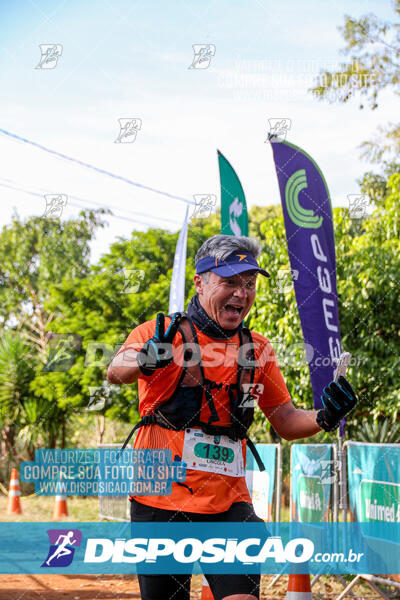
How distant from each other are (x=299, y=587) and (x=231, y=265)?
3.17 metres

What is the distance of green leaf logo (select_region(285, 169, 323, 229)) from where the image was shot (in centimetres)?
670

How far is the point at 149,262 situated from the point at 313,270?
15066mm

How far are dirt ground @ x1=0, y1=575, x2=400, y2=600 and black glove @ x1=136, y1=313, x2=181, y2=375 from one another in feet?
15.1

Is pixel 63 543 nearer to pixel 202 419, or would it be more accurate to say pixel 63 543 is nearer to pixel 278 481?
pixel 278 481

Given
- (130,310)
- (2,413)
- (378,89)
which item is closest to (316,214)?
(378,89)

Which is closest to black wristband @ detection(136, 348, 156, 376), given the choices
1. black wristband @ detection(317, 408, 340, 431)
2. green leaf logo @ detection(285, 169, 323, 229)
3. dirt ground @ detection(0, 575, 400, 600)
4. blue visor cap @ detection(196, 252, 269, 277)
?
blue visor cap @ detection(196, 252, 269, 277)

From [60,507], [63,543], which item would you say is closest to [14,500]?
[60,507]

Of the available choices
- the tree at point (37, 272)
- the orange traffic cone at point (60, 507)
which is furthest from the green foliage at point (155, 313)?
the orange traffic cone at point (60, 507)

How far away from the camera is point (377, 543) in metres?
5.46

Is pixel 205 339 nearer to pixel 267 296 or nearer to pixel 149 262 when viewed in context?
pixel 267 296

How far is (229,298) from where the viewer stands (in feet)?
9.23

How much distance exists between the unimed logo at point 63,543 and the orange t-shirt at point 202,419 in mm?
3060

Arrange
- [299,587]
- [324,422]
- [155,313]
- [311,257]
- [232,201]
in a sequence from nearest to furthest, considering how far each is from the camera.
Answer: [324,422] < [299,587] < [311,257] < [232,201] < [155,313]

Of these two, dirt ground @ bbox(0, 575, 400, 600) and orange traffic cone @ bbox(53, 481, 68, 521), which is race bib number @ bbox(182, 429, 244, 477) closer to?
dirt ground @ bbox(0, 575, 400, 600)
